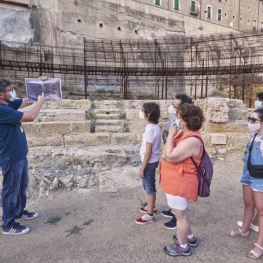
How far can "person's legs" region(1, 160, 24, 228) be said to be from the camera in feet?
8.64

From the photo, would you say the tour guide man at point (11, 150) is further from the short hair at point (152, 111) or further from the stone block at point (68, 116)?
the stone block at point (68, 116)

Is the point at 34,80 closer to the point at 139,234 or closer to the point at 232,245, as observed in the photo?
the point at 139,234

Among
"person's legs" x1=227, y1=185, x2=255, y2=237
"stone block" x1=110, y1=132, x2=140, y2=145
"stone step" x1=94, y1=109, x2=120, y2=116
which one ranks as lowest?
"person's legs" x1=227, y1=185, x2=255, y2=237

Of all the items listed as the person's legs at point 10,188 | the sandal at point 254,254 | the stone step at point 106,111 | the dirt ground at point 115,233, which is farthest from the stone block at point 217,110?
the person's legs at point 10,188

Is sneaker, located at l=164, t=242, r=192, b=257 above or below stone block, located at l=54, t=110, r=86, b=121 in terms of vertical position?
below

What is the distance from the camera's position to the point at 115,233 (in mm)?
2682

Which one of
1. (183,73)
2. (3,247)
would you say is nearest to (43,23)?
(183,73)

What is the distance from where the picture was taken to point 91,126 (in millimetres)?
6703

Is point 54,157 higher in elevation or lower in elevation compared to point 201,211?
higher

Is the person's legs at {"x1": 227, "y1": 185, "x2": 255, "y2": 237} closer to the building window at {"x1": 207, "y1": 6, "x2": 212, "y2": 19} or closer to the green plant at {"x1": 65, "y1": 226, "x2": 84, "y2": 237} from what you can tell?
the green plant at {"x1": 65, "y1": 226, "x2": 84, "y2": 237}

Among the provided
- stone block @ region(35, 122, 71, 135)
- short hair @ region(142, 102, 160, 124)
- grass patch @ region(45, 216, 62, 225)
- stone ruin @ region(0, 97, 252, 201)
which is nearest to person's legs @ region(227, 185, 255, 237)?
short hair @ region(142, 102, 160, 124)

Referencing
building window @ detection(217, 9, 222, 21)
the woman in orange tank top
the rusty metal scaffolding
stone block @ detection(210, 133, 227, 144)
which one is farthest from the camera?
building window @ detection(217, 9, 222, 21)

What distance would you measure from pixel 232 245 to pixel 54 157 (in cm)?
382

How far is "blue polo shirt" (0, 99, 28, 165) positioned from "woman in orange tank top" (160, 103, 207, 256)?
1.60 metres
